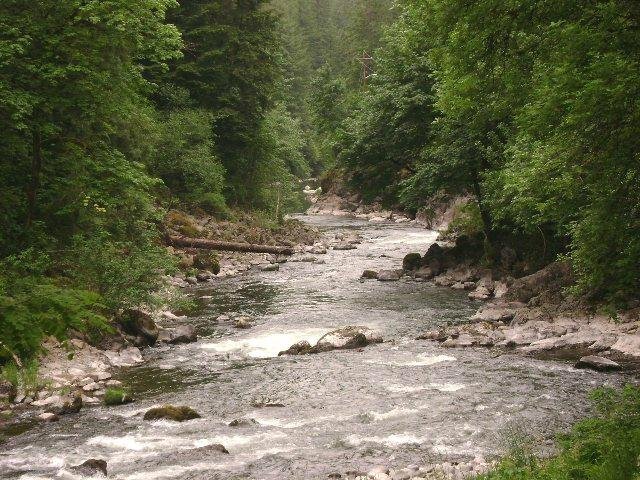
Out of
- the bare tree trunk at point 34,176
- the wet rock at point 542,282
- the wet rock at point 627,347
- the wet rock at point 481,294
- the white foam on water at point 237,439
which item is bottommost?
the white foam on water at point 237,439

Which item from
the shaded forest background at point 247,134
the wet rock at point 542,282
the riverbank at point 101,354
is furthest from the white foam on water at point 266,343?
the wet rock at point 542,282

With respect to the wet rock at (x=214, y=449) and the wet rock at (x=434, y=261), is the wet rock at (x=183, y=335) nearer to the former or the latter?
the wet rock at (x=214, y=449)

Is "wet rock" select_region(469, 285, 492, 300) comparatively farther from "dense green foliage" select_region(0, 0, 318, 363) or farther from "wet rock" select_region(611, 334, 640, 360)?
"dense green foliage" select_region(0, 0, 318, 363)

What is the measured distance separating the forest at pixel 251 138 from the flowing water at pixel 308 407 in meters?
2.14

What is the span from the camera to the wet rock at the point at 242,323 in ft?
62.8

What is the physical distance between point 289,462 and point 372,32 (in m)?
74.3

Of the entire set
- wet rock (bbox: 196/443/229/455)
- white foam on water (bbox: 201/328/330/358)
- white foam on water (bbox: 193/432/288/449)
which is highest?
wet rock (bbox: 196/443/229/455)

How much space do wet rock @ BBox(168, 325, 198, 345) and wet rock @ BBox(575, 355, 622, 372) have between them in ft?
32.0

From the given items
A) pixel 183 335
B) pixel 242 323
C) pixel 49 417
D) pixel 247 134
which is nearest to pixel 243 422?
pixel 49 417

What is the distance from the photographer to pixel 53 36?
1510cm

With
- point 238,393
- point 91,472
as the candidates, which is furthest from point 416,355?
point 91,472

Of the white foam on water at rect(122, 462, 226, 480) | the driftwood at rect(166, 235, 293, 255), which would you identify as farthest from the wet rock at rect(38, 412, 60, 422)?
the driftwood at rect(166, 235, 293, 255)

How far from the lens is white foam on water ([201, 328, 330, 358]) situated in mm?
16706

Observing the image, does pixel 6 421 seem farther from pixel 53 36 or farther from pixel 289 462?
pixel 53 36
